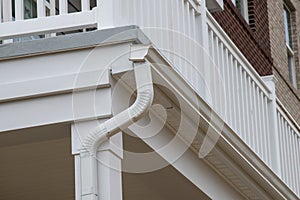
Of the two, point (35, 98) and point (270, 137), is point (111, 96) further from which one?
point (270, 137)

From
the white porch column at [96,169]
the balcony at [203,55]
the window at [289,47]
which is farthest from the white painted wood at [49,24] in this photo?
the window at [289,47]

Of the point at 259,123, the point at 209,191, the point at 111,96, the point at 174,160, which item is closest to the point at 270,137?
the point at 259,123

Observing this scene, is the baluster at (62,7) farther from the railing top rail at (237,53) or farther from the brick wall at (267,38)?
the brick wall at (267,38)

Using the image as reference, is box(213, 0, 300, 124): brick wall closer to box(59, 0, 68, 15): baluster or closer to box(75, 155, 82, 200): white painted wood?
box(59, 0, 68, 15): baluster

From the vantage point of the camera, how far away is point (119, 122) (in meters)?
6.93

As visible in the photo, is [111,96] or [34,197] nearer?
[111,96]

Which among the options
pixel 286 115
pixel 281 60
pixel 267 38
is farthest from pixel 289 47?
pixel 286 115

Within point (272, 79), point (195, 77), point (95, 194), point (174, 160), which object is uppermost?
point (272, 79)

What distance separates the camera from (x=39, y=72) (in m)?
7.25

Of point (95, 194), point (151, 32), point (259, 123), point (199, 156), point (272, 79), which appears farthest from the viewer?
point (272, 79)

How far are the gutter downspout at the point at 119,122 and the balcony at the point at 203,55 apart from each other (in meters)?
0.36

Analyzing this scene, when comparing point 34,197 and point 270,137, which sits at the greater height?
point 270,137

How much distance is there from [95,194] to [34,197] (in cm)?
224

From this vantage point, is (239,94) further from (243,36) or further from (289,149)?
(243,36)
